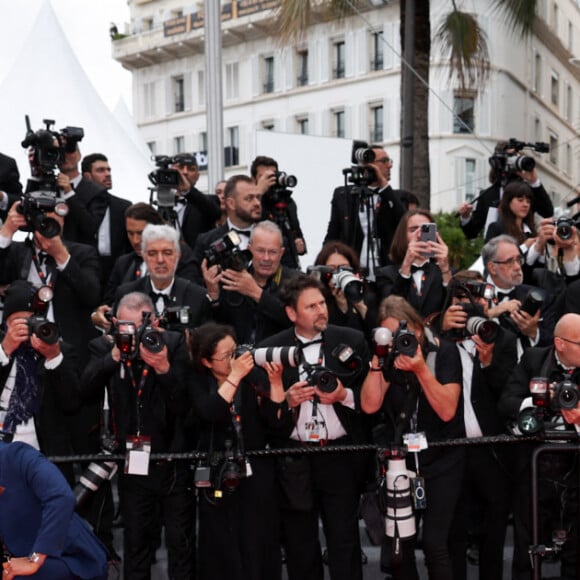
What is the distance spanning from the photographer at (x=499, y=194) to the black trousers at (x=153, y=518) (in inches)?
130

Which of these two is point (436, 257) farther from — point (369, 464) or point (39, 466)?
point (39, 466)

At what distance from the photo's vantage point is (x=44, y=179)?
617cm

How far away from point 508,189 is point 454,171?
2869 cm


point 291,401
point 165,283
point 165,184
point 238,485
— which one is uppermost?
point 165,184

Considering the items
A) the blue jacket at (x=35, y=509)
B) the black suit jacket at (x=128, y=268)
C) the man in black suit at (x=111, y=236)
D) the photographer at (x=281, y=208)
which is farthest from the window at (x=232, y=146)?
the blue jacket at (x=35, y=509)

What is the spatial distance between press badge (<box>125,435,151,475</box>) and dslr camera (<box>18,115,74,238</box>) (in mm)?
1370

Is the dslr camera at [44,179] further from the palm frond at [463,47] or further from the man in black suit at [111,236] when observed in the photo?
the palm frond at [463,47]

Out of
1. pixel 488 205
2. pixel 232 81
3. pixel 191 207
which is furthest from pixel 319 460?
pixel 232 81

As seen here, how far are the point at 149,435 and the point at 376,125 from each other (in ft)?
106

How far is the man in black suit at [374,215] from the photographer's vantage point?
7016 millimetres

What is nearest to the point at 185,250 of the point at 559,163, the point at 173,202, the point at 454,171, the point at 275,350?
the point at 173,202

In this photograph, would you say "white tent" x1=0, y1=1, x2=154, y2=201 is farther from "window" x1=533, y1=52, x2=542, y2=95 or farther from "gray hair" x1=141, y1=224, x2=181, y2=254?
"window" x1=533, y1=52, x2=542, y2=95

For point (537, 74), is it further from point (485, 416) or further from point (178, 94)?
point (485, 416)

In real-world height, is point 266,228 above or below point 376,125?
below
